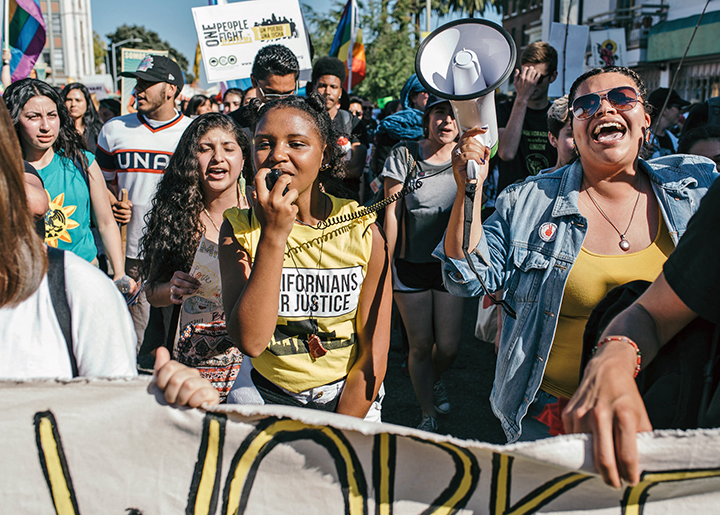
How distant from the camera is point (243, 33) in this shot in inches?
279

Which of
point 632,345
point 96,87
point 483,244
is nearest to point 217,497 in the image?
point 632,345

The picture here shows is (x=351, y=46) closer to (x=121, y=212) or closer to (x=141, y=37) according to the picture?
(x=121, y=212)

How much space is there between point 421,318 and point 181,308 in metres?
1.68

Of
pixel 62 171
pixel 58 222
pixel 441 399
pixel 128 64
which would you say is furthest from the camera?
pixel 128 64

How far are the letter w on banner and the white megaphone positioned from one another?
7150 mm

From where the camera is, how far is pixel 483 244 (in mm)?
2117

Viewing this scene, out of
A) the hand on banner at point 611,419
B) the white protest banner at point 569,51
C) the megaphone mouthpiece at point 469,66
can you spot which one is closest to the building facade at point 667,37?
the white protest banner at point 569,51

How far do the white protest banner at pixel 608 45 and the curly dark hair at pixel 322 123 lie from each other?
931 cm

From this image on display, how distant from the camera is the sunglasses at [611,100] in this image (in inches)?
82.0

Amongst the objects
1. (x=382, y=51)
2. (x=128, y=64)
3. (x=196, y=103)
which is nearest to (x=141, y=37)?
(x=382, y=51)

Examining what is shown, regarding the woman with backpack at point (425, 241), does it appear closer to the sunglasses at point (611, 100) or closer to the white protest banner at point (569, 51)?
the sunglasses at point (611, 100)

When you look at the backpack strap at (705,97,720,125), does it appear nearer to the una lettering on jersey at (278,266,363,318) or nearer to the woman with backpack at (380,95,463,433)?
the woman with backpack at (380,95,463,433)

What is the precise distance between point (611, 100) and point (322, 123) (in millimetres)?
1052

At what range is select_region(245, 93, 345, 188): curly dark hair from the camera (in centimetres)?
221
